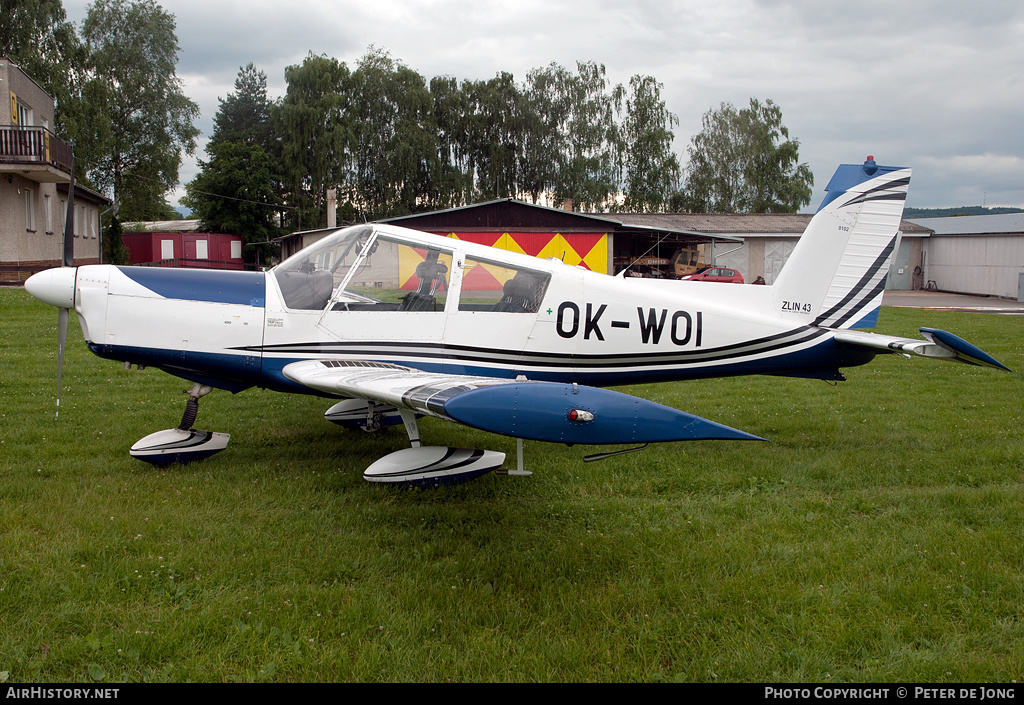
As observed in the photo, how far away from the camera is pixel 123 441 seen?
6684mm

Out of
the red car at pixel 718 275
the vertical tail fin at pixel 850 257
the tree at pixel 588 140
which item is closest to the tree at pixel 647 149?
the tree at pixel 588 140

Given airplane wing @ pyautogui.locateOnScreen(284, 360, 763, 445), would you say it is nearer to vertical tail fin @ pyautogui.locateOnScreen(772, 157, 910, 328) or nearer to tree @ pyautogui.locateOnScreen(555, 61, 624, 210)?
vertical tail fin @ pyautogui.locateOnScreen(772, 157, 910, 328)

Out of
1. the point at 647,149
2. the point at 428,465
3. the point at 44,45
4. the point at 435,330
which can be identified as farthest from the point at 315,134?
the point at 428,465

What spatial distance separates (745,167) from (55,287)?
2359 inches

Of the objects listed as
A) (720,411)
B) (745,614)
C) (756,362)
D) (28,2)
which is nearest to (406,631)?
(745,614)

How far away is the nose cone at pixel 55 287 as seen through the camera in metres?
5.78

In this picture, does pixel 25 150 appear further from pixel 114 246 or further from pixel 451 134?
pixel 451 134

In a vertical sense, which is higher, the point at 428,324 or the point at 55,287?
the point at 55,287

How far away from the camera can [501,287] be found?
6.09m

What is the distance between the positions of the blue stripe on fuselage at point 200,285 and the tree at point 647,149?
54.5m

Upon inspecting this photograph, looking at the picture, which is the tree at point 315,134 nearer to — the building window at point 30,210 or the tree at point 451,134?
the tree at point 451,134

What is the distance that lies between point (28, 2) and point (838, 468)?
163 ft

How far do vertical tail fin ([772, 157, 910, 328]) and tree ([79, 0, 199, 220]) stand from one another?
48754mm
